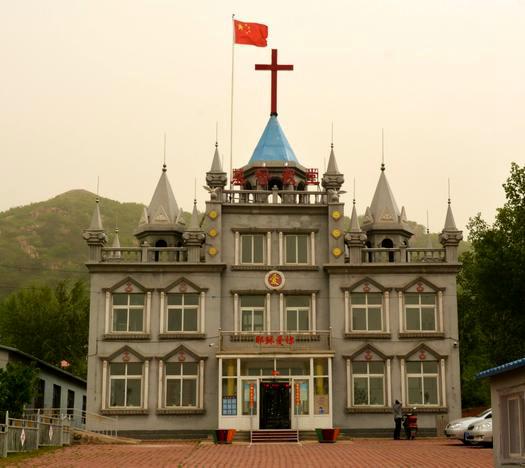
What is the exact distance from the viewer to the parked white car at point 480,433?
33688 mm

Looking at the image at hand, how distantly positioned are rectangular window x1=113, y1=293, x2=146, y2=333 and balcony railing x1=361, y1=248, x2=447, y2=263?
1115 cm

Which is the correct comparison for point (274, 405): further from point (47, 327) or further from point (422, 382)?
point (47, 327)

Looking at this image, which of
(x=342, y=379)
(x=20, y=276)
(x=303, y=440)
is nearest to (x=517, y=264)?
(x=342, y=379)

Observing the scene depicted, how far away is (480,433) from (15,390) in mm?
17670

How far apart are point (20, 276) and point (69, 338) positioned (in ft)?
166

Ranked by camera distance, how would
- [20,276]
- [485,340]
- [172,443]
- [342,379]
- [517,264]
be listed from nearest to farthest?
[172,443] → [342,379] → [517,264] → [485,340] → [20,276]

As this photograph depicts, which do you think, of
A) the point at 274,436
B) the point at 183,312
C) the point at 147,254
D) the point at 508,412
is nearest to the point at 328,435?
the point at 274,436

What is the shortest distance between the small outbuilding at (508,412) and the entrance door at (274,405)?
21038 mm

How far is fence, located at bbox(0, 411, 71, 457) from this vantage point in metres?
28.9

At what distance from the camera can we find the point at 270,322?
44500mm

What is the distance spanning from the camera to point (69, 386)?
55125 millimetres

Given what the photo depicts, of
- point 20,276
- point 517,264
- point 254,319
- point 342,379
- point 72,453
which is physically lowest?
point 72,453

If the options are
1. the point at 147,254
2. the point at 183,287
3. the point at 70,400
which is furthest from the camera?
the point at 70,400

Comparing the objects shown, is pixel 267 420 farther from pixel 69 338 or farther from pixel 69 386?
pixel 69 338
